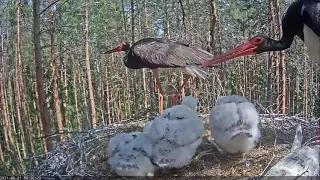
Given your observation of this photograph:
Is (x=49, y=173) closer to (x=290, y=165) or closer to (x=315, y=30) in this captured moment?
(x=290, y=165)

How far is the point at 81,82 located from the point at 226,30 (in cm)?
1076

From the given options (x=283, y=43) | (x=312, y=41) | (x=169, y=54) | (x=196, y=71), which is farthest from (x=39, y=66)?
(x=312, y=41)

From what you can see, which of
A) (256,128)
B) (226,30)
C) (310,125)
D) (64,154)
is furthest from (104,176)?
(226,30)

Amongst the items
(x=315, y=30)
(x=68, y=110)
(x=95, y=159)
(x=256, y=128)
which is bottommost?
(x=68, y=110)

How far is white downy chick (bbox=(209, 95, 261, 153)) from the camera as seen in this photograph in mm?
2771

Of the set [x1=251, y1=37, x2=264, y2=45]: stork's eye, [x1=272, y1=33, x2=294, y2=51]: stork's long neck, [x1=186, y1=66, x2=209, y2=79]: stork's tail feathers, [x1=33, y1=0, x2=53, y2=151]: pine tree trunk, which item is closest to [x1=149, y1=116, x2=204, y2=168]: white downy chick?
[x1=251, y1=37, x2=264, y2=45]: stork's eye

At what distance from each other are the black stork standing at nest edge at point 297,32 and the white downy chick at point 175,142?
700 mm

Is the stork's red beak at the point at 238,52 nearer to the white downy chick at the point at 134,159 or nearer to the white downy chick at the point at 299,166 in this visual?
the white downy chick at the point at 134,159

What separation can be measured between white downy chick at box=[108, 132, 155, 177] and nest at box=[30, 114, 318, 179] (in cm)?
12

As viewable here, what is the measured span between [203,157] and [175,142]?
1.20ft

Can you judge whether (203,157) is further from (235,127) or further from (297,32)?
(297,32)

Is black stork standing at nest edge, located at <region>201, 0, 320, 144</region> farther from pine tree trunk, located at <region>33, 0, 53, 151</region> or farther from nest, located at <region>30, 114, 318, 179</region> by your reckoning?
pine tree trunk, located at <region>33, 0, 53, 151</region>

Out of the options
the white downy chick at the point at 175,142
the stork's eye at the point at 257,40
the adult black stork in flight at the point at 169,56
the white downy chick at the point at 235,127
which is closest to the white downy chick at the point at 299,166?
the white downy chick at the point at 235,127

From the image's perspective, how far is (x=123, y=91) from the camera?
85.5 ft
